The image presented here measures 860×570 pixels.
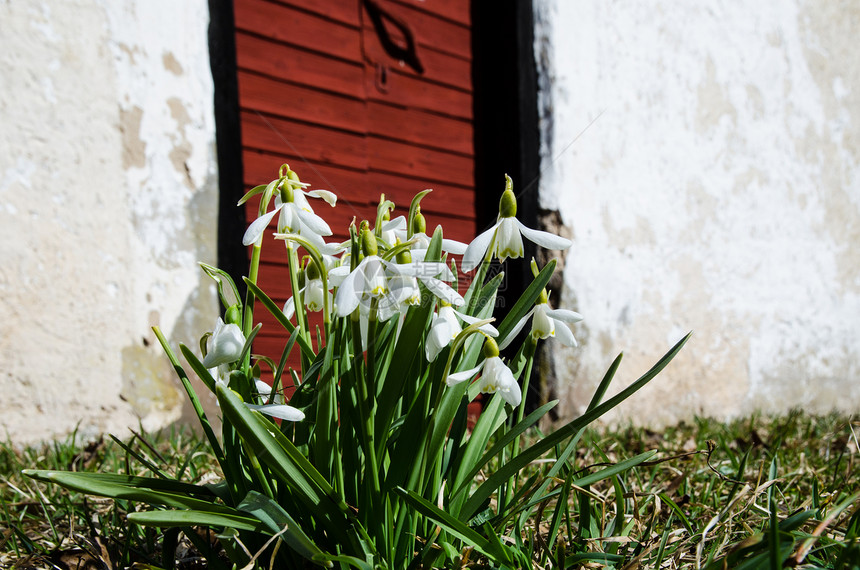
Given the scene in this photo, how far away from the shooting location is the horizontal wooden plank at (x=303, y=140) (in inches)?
103

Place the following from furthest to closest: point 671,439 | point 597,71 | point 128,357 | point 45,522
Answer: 1. point 597,71
2. point 671,439
3. point 128,357
4. point 45,522

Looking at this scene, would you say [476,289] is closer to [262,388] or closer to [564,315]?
[564,315]

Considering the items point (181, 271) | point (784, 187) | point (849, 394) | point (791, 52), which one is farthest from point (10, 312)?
point (849, 394)

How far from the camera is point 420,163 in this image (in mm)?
3160

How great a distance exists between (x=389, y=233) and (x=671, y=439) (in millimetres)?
1666

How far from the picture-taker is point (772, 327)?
12.6 feet

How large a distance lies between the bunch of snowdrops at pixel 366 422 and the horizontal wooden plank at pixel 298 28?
6.23 feet

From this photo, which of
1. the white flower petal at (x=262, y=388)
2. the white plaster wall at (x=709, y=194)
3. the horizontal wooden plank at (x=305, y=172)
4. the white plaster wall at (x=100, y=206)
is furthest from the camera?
the white plaster wall at (x=709, y=194)

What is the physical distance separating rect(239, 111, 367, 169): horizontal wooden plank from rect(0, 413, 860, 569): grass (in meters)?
1.27

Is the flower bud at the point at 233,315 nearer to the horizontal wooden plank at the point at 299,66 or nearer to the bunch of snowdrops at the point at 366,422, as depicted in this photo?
the bunch of snowdrops at the point at 366,422

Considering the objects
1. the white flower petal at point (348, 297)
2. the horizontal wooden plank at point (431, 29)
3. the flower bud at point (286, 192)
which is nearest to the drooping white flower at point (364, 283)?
the white flower petal at point (348, 297)

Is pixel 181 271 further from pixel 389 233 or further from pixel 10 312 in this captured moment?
pixel 389 233

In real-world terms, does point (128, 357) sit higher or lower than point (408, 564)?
higher

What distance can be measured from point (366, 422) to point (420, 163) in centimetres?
241
